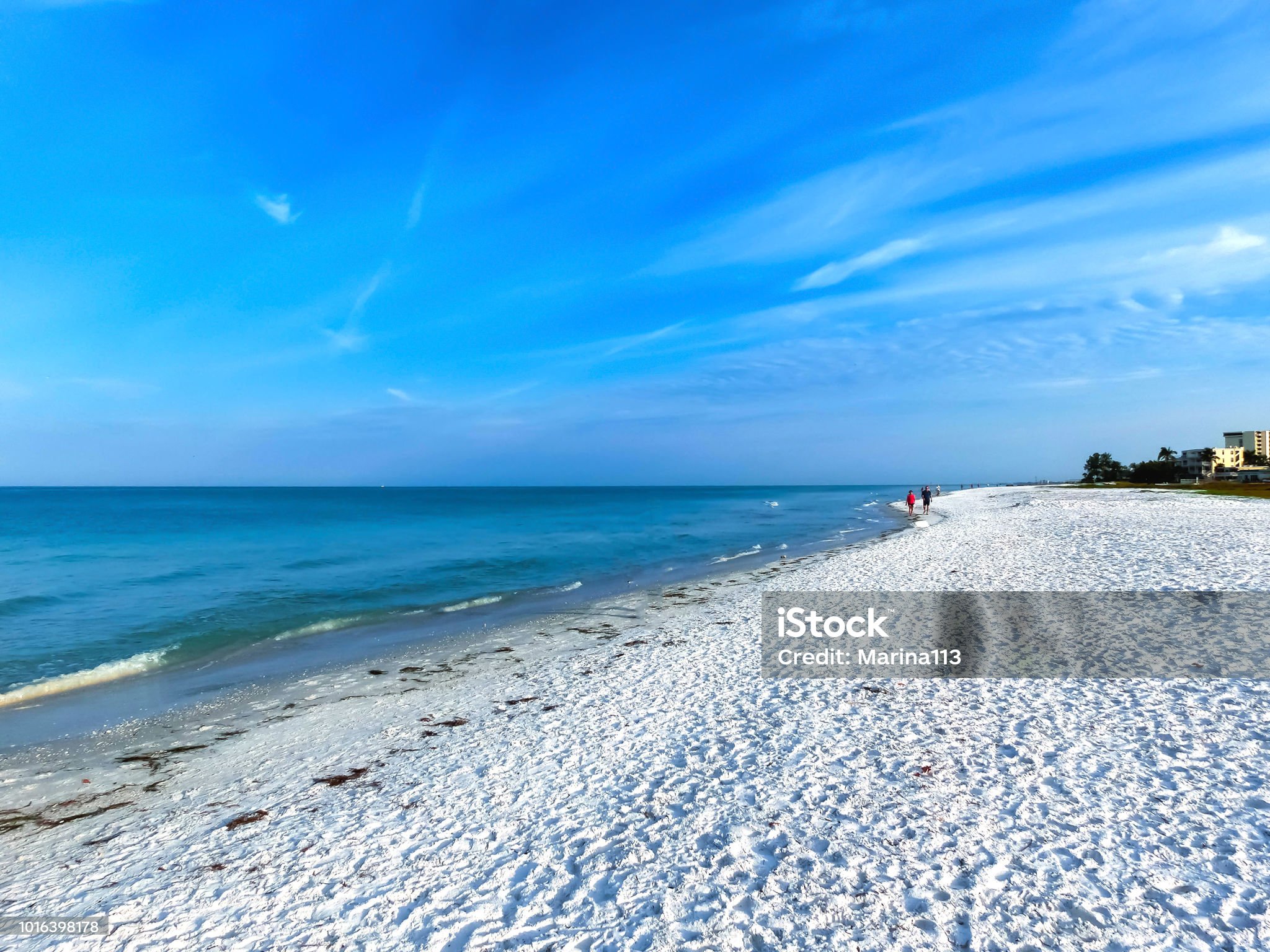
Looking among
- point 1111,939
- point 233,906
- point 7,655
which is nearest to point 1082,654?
point 1111,939

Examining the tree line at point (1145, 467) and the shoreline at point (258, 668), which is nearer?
the shoreline at point (258, 668)

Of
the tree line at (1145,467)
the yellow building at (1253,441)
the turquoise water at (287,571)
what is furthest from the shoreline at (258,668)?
the yellow building at (1253,441)

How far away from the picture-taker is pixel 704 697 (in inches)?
376

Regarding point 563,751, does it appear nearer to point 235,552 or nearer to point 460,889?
point 460,889

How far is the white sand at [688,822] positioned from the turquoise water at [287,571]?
717 cm

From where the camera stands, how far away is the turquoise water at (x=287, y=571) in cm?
1557

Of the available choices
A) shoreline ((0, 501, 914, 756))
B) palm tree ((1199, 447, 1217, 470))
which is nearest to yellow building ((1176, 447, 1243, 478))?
palm tree ((1199, 447, 1217, 470))

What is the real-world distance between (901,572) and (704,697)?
41.5 ft

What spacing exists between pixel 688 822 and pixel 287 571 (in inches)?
1073

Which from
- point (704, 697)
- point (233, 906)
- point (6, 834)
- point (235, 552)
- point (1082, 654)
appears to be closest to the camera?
point (233, 906)

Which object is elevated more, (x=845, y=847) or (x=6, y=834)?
(x=845, y=847)

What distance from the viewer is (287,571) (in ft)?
90.1

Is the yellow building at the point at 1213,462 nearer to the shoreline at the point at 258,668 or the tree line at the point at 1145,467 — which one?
the tree line at the point at 1145,467

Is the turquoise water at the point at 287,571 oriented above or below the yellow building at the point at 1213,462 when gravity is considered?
below
